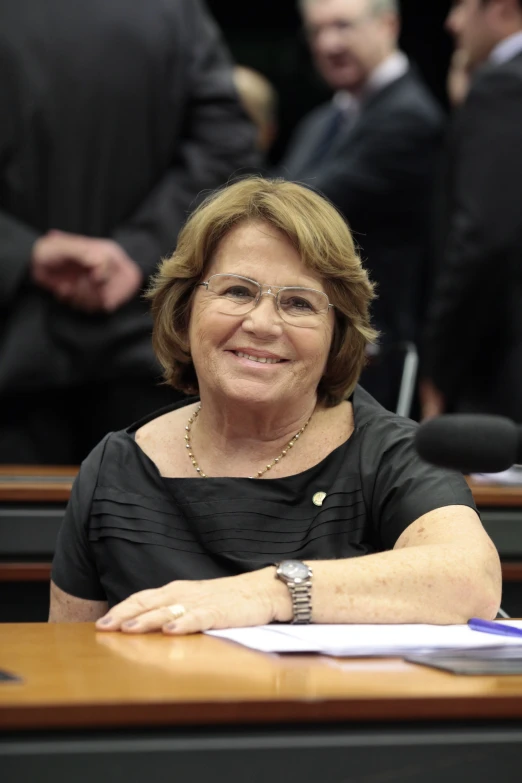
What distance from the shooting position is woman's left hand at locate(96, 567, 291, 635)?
1.75 metres

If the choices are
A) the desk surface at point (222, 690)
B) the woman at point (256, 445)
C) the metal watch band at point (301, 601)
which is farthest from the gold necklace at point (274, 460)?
the desk surface at point (222, 690)

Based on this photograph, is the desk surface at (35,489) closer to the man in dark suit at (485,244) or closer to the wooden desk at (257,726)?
the wooden desk at (257,726)

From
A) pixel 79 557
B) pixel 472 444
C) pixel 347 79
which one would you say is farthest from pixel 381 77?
pixel 472 444

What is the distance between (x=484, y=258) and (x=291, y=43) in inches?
187

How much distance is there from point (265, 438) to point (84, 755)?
1194mm

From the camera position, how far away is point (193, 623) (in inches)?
68.3

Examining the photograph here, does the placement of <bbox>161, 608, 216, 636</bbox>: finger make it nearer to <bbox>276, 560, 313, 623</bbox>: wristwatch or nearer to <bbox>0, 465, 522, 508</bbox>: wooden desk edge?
<bbox>276, 560, 313, 623</bbox>: wristwatch

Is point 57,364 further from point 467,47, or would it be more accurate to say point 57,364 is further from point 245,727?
point 245,727

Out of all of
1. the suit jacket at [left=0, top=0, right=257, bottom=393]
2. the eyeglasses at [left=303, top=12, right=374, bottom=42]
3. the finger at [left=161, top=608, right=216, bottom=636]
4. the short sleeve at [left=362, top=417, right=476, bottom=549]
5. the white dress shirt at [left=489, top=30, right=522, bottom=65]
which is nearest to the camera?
the finger at [left=161, top=608, right=216, bottom=636]

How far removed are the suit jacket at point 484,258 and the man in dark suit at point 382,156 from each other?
383mm

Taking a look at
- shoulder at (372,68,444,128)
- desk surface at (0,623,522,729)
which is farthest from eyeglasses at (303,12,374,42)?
desk surface at (0,623,522,729)

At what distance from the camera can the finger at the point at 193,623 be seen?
1727 millimetres

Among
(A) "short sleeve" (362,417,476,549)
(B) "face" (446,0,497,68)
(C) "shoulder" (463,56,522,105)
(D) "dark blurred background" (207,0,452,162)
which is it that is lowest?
(A) "short sleeve" (362,417,476,549)

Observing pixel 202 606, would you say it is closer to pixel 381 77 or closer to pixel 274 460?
pixel 274 460
